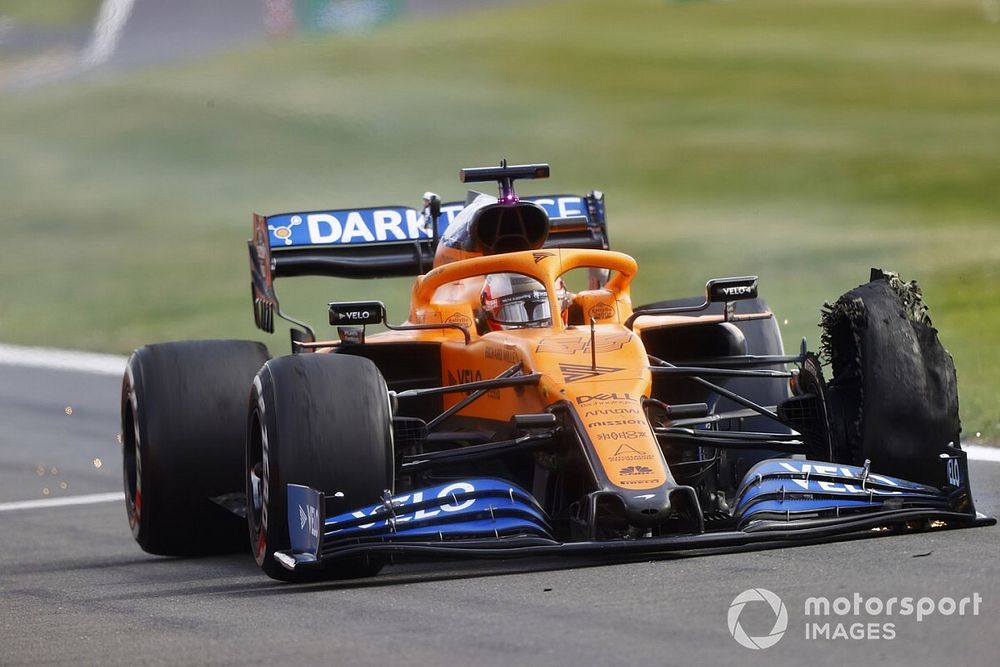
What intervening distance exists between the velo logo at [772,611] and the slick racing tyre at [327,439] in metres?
1.75

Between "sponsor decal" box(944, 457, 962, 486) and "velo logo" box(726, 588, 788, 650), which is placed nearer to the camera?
"velo logo" box(726, 588, 788, 650)

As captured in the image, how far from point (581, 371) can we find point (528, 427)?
38 cm

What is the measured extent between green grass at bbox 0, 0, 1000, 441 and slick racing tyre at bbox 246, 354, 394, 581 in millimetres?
10527

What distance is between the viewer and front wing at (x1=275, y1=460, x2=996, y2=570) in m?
7.59

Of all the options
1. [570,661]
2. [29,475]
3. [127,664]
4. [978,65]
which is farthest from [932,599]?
[978,65]

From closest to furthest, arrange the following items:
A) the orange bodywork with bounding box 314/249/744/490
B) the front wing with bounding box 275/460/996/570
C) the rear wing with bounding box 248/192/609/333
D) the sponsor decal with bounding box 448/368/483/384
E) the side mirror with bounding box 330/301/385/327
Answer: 1. the front wing with bounding box 275/460/996/570
2. the orange bodywork with bounding box 314/249/744/490
3. the side mirror with bounding box 330/301/385/327
4. the sponsor decal with bounding box 448/368/483/384
5. the rear wing with bounding box 248/192/609/333

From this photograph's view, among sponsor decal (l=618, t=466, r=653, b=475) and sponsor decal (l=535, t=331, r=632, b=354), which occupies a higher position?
sponsor decal (l=535, t=331, r=632, b=354)

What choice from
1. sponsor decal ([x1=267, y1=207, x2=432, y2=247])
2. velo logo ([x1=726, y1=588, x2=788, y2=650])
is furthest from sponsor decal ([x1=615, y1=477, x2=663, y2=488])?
sponsor decal ([x1=267, y1=207, x2=432, y2=247])

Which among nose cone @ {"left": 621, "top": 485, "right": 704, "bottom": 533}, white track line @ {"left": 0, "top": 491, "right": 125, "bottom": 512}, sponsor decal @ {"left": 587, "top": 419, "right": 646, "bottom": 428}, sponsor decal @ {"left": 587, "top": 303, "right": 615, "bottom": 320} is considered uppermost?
sponsor decal @ {"left": 587, "top": 303, "right": 615, "bottom": 320}

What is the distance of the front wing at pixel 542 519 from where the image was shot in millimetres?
7594

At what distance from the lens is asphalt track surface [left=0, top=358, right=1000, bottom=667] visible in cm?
615

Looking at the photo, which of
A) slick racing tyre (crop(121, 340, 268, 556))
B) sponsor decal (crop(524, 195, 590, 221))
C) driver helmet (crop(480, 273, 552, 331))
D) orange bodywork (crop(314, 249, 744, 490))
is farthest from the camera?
sponsor decal (crop(524, 195, 590, 221))

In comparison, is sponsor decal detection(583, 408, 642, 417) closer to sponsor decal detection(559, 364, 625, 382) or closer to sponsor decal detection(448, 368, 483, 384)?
sponsor decal detection(559, 364, 625, 382)

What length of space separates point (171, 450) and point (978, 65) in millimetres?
30610
